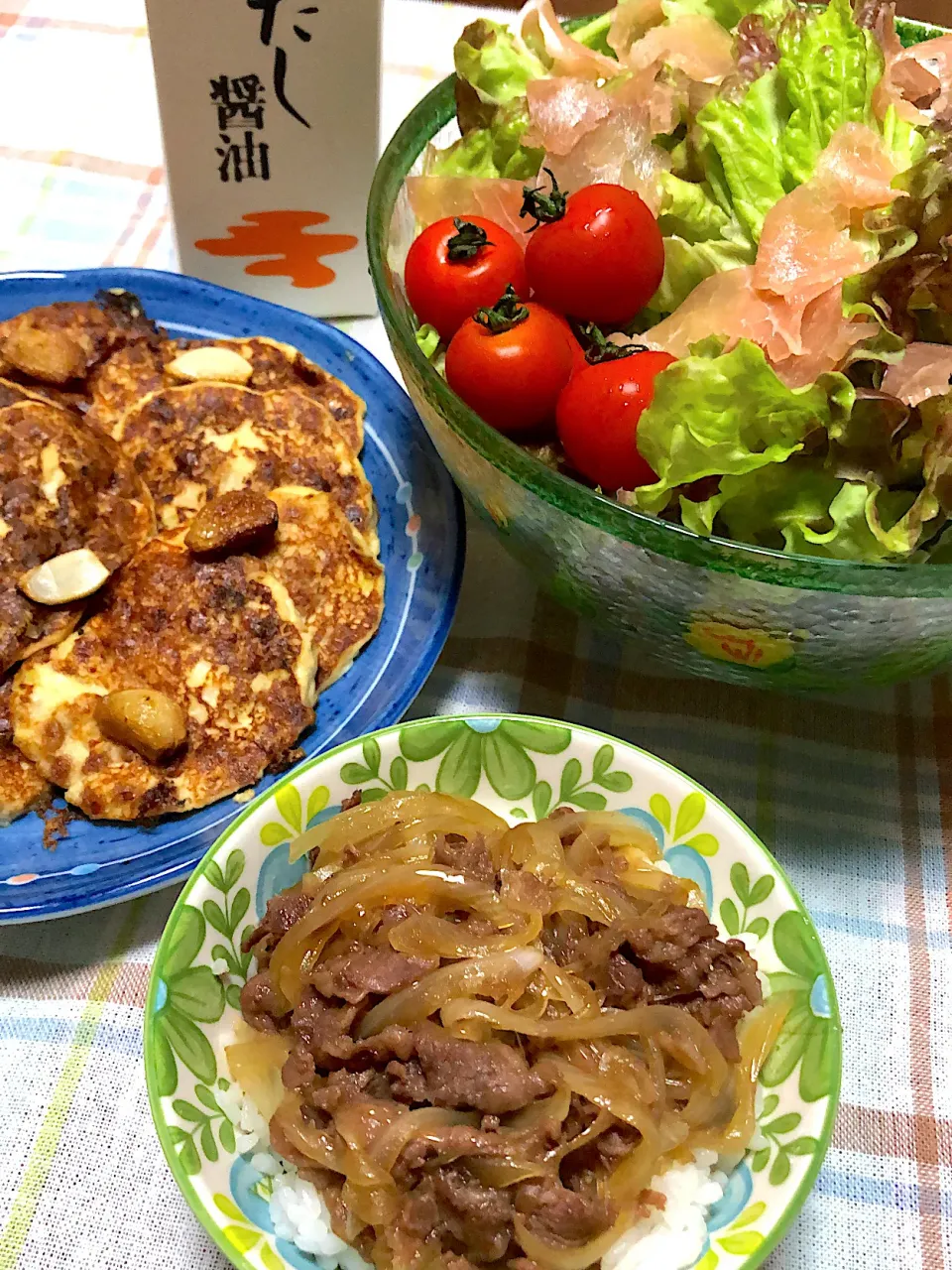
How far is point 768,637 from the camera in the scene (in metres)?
1.38

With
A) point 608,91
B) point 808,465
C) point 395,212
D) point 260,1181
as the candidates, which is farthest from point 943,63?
point 260,1181

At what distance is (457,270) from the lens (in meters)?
1.58

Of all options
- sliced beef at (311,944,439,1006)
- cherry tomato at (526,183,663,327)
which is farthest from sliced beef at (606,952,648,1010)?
cherry tomato at (526,183,663,327)

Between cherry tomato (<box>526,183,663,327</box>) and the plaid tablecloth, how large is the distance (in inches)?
22.3

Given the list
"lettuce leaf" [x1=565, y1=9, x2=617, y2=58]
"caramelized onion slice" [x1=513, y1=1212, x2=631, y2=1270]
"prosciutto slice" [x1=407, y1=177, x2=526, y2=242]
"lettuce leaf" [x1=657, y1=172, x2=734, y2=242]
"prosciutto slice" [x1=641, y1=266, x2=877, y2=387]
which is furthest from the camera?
"lettuce leaf" [x1=565, y1=9, x2=617, y2=58]

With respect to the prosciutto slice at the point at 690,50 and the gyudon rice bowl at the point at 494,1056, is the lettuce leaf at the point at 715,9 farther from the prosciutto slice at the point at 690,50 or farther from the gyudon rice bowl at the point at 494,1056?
the gyudon rice bowl at the point at 494,1056

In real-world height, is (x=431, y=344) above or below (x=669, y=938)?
above

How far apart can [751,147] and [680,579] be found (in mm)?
754

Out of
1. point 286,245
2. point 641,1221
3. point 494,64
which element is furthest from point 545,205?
point 641,1221

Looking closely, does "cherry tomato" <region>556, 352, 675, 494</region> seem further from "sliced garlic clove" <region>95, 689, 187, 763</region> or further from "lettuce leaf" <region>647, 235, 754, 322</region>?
"sliced garlic clove" <region>95, 689, 187, 763</region>

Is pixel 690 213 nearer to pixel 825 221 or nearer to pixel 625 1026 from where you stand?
pixel 825 221

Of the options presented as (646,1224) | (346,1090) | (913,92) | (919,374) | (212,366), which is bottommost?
(646,1224)

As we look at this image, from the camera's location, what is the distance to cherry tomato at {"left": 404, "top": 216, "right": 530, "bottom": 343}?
1.57 metres

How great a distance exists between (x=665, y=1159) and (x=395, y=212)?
1.46 m
